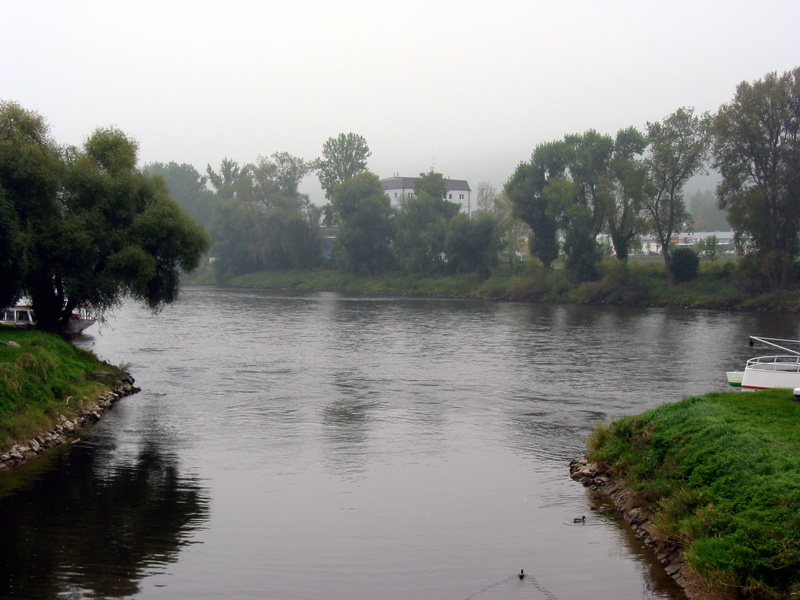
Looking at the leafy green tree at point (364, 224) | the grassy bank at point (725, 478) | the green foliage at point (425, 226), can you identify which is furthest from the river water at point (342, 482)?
the leafy green tree at point (364, 224)

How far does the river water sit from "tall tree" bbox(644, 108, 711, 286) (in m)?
40.3

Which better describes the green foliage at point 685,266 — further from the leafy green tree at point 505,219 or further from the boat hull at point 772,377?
the boat hull at point 772,377

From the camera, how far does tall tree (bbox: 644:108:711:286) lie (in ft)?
260

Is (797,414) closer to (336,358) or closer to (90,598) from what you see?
(90,598)

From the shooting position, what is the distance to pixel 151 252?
110 feet

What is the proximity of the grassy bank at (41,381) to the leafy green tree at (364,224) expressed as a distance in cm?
8014

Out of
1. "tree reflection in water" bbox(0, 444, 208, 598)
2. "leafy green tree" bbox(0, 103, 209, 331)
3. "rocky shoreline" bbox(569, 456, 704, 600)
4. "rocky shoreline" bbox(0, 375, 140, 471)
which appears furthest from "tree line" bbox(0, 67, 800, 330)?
"rocky shoreline" bbox(569, 456, 704, 600)

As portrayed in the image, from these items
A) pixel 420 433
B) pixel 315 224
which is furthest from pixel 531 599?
pixel 315 224

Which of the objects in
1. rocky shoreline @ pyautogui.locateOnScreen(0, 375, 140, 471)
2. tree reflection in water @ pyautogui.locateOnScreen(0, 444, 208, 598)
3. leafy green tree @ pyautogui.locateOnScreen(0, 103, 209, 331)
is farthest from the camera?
leafy green tree @ pyautogui.locateOnScreen(0, 103, 209, 331)

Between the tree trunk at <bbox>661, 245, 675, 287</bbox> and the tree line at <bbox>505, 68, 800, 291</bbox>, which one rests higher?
the tree line at <bbox>505, 68, 800, 291</bbox>

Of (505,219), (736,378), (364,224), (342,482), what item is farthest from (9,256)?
(505,219)

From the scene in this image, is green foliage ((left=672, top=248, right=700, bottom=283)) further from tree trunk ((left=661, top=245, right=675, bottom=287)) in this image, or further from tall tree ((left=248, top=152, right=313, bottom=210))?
tall tree ((left=248, top=152, right=313, bottom=210))

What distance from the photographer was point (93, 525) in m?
16.3

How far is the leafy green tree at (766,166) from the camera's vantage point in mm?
71375
